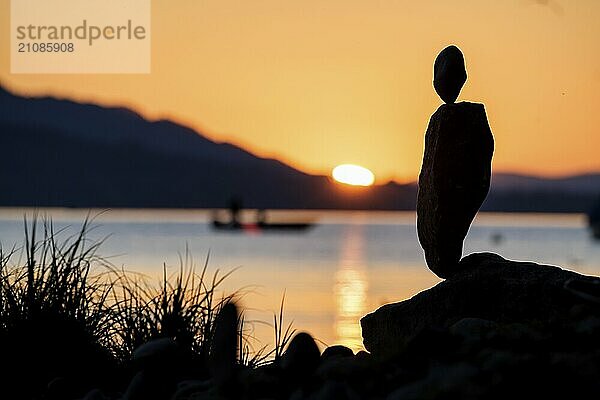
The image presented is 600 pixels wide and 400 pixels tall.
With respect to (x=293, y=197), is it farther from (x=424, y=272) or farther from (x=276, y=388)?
(x=276, y=388)

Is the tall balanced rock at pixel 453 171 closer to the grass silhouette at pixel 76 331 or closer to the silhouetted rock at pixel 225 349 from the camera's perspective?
the grass silhouette at pixel 76 331

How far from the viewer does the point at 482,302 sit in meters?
6.46

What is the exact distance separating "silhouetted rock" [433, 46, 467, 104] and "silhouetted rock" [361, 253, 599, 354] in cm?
124

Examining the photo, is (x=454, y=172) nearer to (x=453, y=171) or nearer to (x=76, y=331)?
(x=453, y=171)

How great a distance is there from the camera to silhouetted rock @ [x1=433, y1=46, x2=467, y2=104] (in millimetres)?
7098

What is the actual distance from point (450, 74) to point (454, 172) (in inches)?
28.7

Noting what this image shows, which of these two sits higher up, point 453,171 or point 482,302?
point 453,171

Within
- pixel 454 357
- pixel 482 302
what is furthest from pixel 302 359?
pixel 482 302

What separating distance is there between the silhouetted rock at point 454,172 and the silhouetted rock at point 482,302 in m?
0.30

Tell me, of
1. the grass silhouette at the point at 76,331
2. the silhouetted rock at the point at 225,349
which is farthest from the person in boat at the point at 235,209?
the silhouetted rock at the point at 225,349

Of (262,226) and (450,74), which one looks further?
(262,226)

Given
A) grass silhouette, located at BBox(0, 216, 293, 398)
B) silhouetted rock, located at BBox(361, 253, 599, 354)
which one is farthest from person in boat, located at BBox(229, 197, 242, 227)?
silhouetted rock, located at BBox(361, 253, 599, 354)

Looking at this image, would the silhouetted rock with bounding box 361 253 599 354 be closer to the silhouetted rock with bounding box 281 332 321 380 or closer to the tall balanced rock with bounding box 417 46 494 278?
the tall balanced rock with bounding box 417 46 494 278

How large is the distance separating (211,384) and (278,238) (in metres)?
67.2
